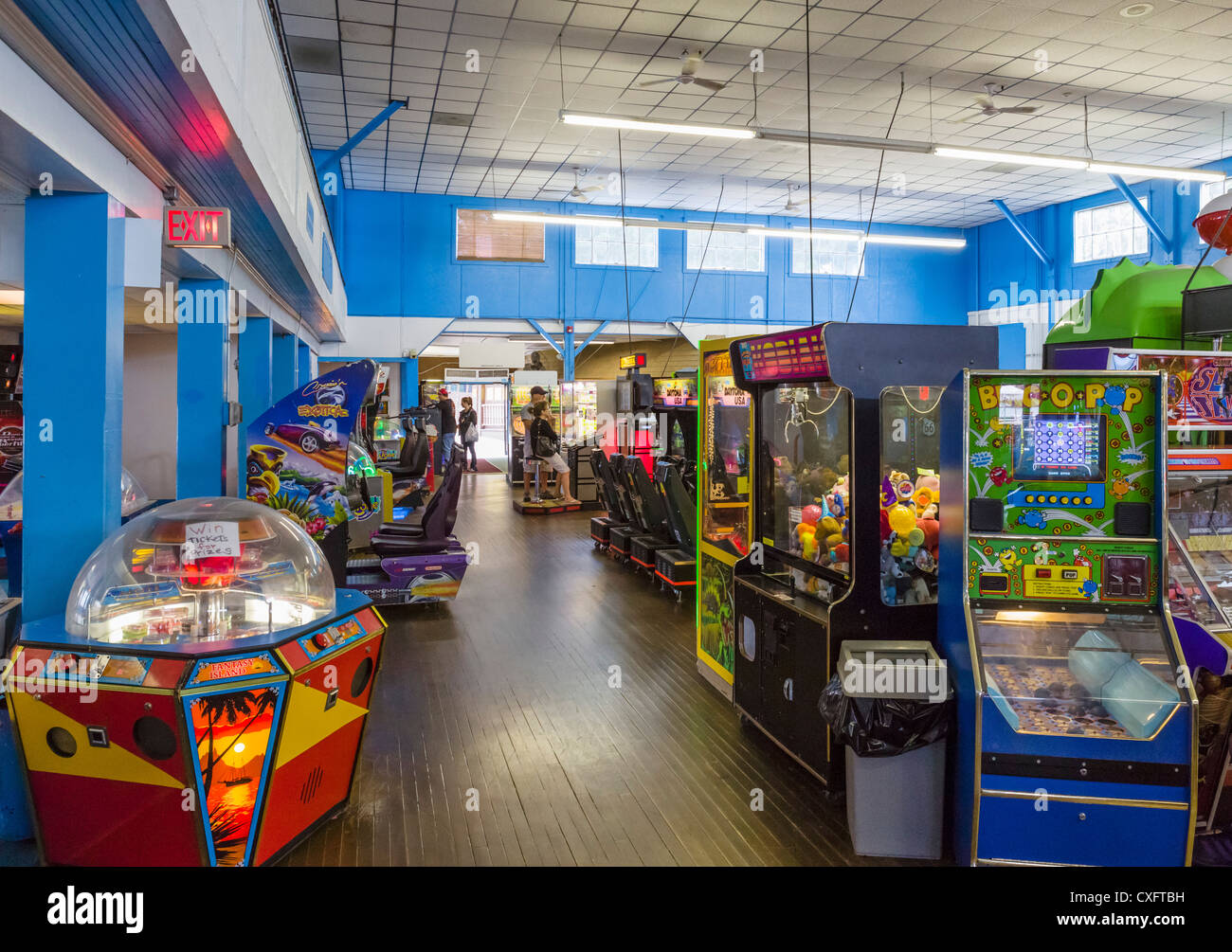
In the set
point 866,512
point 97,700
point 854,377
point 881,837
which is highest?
point 854,377

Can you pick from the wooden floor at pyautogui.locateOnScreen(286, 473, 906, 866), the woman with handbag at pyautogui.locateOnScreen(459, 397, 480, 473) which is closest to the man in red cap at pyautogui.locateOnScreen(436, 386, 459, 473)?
the woman with handbag at pyautogui.locateOnScreen(459, 397, 480, 473)

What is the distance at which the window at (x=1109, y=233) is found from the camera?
14.1 meters

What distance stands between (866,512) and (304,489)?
4.24 meters

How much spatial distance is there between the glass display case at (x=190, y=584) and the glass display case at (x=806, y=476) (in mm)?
2058

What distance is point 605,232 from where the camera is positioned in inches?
644

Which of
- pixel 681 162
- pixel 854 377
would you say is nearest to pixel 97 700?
pixel 854 377

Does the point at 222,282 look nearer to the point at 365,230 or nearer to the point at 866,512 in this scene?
the point at 866,512

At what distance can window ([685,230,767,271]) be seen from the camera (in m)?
16.9

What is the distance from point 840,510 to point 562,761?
1.64m

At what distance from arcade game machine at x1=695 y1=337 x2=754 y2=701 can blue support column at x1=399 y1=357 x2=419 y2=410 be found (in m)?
11.7

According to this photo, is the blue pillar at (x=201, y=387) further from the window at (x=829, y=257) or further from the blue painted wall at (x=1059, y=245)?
the window at (x=829, y=257)

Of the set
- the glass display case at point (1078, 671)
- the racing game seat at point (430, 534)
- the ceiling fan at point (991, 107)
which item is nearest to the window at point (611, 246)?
the ceiling fan at point (991, 107)

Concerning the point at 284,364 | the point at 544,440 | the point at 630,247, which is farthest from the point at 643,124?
the point at 630,247

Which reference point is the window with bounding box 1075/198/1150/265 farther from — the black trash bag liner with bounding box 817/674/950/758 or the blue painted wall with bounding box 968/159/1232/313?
the black trash bag liner with bounding box 817/674/950/758
